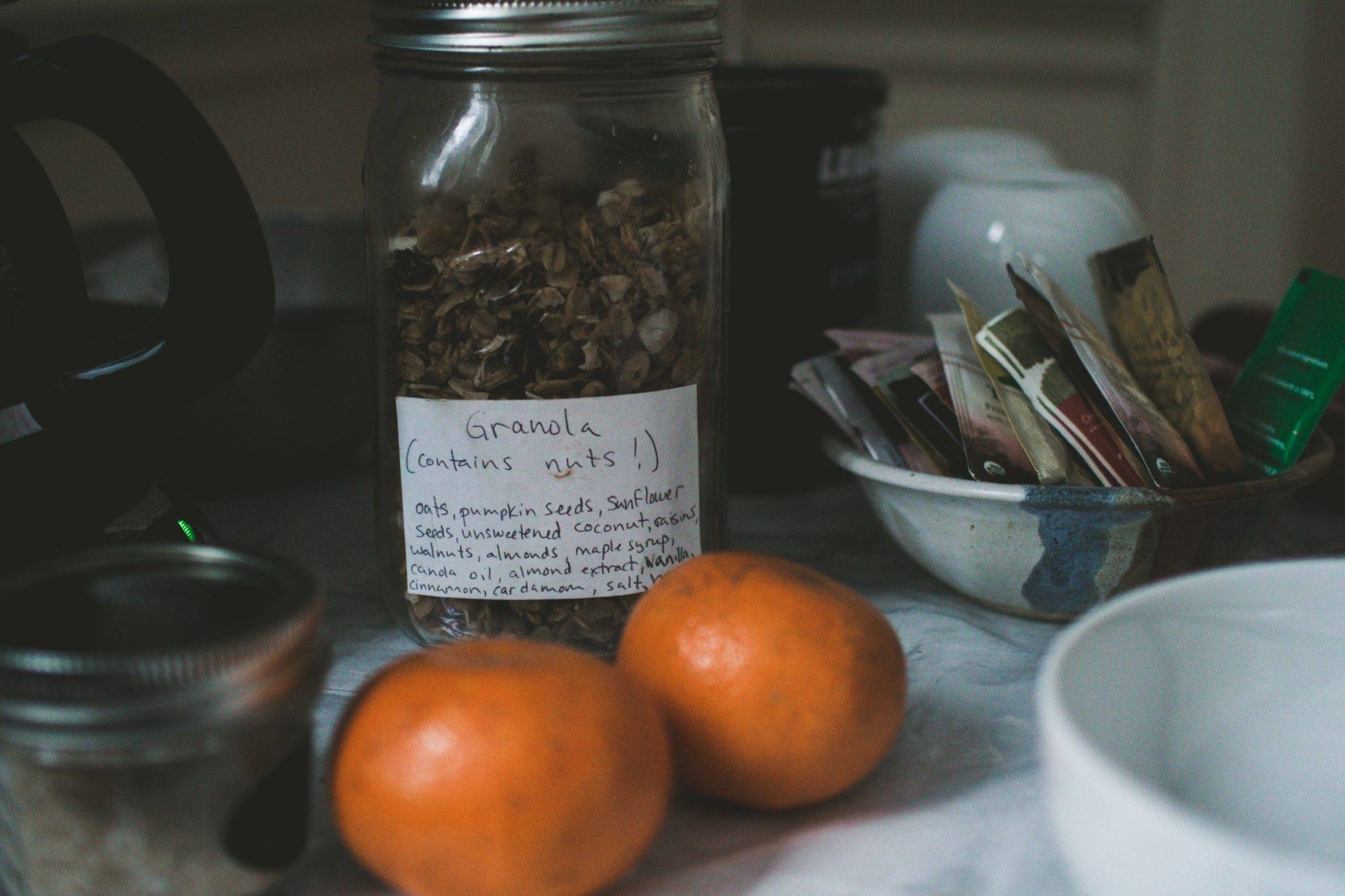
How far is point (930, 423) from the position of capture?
0.50 meters

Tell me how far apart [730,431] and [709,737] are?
31cm

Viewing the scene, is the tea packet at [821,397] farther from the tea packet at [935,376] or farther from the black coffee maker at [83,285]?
the black coffee maker at [83,285]

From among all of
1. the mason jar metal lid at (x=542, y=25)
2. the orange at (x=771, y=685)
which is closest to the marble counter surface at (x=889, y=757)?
the orange at (x=771, y=685)

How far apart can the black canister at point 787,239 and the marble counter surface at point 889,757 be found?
5 centimetres

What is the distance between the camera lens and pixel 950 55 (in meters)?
→ 1.60

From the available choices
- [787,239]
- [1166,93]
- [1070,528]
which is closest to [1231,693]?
[1070,528]

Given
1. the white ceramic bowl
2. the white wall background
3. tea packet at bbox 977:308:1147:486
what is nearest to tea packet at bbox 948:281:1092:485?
tea packet at bbox 977:308:1147:486

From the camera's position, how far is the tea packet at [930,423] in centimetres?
50

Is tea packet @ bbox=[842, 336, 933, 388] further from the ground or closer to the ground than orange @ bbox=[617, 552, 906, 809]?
further from the ground

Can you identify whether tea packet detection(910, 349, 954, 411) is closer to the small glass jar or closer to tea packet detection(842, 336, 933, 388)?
tea packet detection(842, 336, 933, 388)

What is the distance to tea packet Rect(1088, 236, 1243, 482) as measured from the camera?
48 centimetres

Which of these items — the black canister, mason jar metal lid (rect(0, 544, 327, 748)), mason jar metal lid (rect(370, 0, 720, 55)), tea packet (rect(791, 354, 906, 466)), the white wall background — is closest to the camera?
mason jar metal lid (rect(0, 544, 327, 748))

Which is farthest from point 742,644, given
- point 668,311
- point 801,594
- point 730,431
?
point 730,431

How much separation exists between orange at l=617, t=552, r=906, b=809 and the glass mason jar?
3.1 inches
